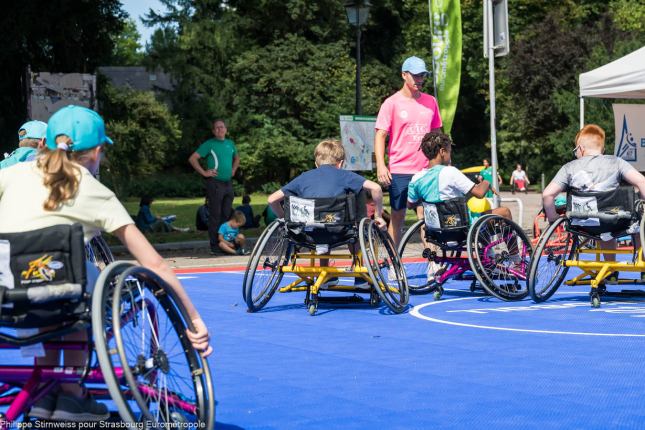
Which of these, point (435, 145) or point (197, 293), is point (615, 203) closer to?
point (435, 145)

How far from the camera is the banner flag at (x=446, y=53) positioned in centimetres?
1335

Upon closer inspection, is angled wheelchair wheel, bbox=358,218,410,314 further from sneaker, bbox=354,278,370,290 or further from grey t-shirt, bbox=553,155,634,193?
grey t-shirt, bbox=553,155,634,193

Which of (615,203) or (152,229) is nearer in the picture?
(615,203)

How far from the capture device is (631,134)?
48.4 feet

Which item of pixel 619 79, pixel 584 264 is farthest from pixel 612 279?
pixel 619 79

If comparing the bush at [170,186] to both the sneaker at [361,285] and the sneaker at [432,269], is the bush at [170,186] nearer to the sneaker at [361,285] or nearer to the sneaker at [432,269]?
the sneaker at [432,269]

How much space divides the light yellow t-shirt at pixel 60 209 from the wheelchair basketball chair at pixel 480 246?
447 centimetres

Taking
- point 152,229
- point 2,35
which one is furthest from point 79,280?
point 152,229

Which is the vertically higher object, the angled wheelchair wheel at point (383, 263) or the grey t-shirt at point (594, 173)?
the grey t-shirt at point (594, 173)

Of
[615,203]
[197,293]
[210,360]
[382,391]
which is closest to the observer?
[382,391]

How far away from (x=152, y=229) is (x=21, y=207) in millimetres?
15690

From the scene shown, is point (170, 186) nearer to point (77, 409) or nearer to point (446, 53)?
point (446, 53)

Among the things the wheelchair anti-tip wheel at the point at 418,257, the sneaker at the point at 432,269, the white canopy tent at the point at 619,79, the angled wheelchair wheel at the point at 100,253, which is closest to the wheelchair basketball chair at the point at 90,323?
the angled wheelchair wheel at the point at 100,253

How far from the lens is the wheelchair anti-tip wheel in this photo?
24.9 ft
